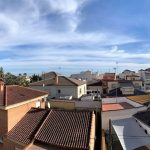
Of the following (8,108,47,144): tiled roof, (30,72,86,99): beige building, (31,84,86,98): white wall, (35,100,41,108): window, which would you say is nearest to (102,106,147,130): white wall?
(35,100,41,108): window

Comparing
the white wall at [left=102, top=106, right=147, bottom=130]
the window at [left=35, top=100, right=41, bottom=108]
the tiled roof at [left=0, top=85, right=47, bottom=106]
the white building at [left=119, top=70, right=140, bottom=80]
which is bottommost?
the white wall at [left=102, top=106, right=147, bottom=130]

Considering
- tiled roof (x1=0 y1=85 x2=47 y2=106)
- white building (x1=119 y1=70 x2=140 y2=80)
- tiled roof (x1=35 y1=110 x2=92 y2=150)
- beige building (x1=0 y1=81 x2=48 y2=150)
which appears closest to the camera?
tiled roof (x1=35 y1=110 x2=92 y2=150)

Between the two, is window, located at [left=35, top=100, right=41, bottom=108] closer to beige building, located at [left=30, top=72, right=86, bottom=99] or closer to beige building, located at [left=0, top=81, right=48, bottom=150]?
beige building, located at [left=0, top=81, right=48, bottom=150]

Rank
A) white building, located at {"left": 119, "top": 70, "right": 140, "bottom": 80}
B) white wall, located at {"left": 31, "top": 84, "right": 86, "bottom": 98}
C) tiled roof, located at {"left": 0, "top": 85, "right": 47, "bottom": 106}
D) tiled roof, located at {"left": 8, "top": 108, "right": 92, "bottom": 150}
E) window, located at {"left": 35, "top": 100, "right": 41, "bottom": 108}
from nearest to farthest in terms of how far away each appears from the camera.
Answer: tiled roof, located at {"left": 8, "top": 108, "right": 92, "bottom": 150}
tiled roof, located at {"left": 0, "top": 85, "right": 47, "bottom": 106}
window, located at {"left": 35, "top": 100, "right": 41, "bottom": 108}
white wall, located at {"left": 31, "top": 84, "right": 86, "bottom": 98}
white building, located at {"left": 119, "top": 70, "right": 140, "bottom": 80}

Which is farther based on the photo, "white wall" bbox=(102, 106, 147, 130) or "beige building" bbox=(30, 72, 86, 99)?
"beige building" bbox=(30, 72, 86, 99)

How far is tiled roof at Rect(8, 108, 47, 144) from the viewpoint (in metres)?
22.9

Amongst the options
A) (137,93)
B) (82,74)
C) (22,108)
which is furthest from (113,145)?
(82,74)

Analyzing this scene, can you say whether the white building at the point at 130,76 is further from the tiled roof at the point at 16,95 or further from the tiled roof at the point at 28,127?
the tiled roof at the point at 28,127

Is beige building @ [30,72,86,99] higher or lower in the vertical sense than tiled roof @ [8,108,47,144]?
higher

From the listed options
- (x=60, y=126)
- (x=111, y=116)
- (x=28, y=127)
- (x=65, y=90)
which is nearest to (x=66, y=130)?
(x=60, y=126)

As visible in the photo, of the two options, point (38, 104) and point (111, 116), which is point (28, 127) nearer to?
point (38, 104)

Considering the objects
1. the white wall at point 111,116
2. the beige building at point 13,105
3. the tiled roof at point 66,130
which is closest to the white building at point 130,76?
the white wall at point 111,116

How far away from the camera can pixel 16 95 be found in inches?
1134

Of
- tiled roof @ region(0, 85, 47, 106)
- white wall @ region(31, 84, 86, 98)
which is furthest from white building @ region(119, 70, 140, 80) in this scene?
tiled roof @ region(0, 85, 47, 106)
